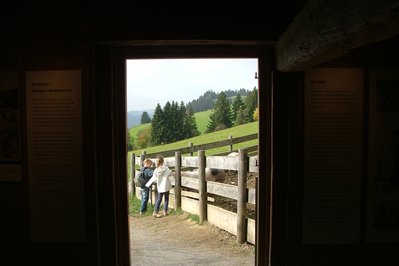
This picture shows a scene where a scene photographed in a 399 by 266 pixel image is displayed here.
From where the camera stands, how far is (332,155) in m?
3.34

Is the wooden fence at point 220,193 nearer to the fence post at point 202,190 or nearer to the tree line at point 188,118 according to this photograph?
the fence post at point 202,190

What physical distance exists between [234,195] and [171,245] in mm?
1414

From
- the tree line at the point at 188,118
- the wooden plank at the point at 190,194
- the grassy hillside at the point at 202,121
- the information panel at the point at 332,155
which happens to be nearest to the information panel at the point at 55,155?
the information panel at the point at 332,155

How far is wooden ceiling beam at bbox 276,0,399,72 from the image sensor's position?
4.66 feet

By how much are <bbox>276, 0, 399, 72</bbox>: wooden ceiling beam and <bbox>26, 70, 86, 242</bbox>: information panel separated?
2025 mm

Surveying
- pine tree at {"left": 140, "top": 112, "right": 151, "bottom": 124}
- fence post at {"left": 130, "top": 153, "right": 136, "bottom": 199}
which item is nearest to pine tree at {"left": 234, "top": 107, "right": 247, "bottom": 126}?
pine tree at {"left": 140, "top": 112, "right": 151, "bottom": 124}

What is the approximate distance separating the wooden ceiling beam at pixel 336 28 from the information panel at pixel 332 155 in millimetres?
667

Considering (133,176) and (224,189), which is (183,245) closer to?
(224,189)

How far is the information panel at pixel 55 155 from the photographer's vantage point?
3.25 m

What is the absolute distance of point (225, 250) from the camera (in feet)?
18.1

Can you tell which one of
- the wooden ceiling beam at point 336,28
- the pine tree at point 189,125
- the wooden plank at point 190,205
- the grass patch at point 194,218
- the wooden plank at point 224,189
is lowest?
the grass patch at point 194,218

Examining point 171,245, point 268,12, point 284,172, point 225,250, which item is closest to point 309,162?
point 284,172

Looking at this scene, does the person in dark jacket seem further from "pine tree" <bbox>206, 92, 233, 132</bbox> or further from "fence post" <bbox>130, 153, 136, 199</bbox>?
"pine tree" <bbox>206, 92, 233, 132</bbox>

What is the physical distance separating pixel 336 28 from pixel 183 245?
498 cm
